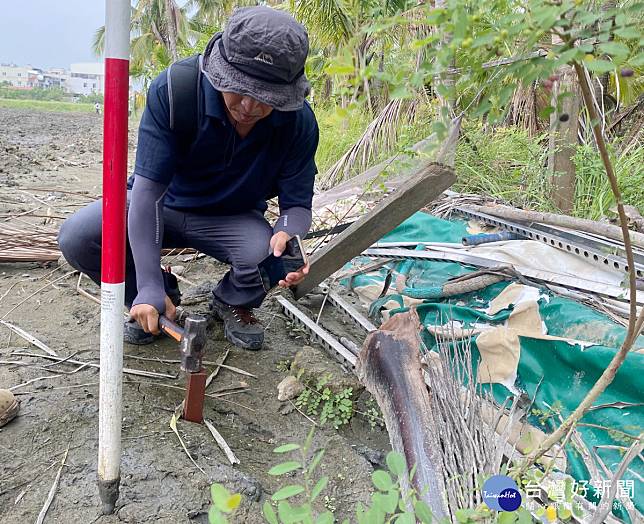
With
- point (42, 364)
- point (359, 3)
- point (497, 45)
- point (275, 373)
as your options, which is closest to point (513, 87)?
point (497, 45)

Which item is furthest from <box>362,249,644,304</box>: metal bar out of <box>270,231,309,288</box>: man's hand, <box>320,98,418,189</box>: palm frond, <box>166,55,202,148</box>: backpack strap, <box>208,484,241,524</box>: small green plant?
<box>320,98,418,189</box>: palm frond

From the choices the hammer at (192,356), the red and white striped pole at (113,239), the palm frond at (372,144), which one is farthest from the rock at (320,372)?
the palm frond at (372,144)

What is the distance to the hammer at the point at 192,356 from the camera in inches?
80.7

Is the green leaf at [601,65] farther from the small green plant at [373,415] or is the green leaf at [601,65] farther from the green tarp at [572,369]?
the small green plant at [373,415]

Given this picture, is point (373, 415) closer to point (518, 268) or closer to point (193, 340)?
point (193, 340)

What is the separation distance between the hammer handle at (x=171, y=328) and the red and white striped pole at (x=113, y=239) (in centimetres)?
45

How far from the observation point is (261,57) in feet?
6.93

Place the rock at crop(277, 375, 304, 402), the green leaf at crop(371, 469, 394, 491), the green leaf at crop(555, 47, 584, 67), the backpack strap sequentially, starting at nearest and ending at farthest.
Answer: the green leaf at crop(555, 47, 584, 67) < the green leaf at crop(371, 469, 394, 491) < the backpack strap < the rock at crop(277, 375, 304, 402)

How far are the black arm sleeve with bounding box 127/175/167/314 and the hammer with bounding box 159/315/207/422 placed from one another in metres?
0.21

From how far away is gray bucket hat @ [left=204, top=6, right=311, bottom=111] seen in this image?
2.12m

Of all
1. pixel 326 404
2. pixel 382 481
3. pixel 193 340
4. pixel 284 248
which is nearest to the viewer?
pixel 382 481

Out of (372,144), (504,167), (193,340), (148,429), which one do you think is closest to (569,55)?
(193,340)

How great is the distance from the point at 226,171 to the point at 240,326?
852 millimetres

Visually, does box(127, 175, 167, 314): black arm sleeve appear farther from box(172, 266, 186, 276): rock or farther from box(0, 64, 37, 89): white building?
box(0, 64, 37, 89): white building
